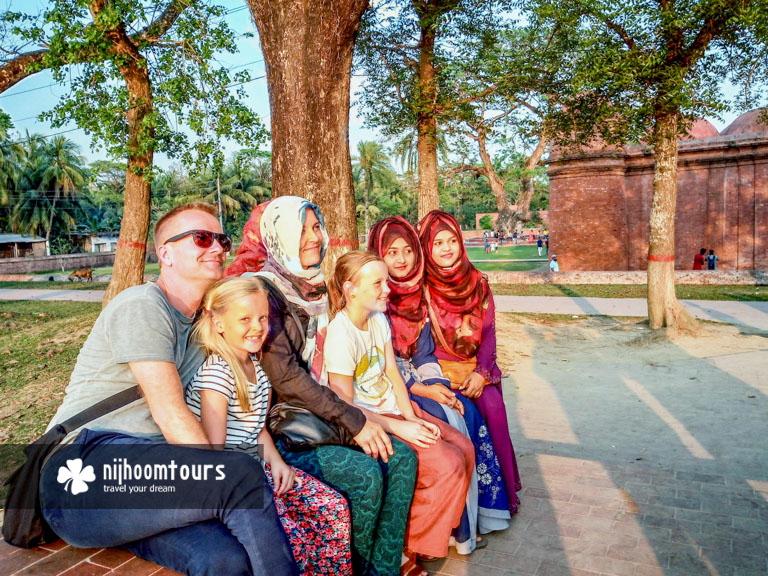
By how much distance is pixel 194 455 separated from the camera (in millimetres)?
2021

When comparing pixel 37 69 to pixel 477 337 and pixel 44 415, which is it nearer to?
pixel 44 415

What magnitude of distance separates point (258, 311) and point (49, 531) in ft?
3.55

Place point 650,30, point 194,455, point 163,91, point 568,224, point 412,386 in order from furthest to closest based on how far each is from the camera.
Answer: point 568,224
point 650,30
point 163,91
point 412,386
point 194,455

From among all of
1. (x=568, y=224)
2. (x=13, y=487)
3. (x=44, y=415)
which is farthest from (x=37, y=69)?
(x=568, y=224)

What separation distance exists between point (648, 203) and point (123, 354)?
19.6 metres

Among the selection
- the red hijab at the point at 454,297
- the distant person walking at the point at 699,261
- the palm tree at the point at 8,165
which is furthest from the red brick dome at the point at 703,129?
the palm tree at the point at 8,165

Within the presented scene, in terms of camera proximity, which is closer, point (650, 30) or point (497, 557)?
point (497, 557)

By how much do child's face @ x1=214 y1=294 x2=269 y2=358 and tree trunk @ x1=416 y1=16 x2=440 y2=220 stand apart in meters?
9.00

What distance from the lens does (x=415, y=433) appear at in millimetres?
2939

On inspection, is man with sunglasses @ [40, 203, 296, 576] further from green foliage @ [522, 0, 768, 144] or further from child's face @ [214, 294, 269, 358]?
green foliage @ [522, 0, 768, 144]

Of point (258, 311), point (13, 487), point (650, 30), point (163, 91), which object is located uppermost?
point (650, 30)

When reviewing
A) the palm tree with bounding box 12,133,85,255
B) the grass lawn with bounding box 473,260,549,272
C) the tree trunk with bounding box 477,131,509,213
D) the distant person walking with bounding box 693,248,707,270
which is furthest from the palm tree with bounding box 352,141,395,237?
the distant person walking with bounding box 693,248,707,270

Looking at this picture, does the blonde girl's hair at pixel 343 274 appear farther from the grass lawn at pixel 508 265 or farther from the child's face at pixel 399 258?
the grass lawn at pixel 508 265

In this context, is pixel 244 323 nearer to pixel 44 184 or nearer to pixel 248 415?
pixel 248 415
